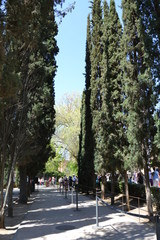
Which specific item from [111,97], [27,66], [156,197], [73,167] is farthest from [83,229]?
[73,167]

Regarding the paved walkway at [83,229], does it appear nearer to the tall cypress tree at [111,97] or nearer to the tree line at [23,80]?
the tree line at [23,80]

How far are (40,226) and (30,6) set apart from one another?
7.12 metres

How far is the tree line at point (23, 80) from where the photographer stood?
6.13 meters

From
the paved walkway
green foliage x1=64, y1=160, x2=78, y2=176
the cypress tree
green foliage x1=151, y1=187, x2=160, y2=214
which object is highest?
the cypress tree

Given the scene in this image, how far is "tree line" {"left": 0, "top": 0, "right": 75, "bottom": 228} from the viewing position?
241 inches

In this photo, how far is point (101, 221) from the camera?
9.90m

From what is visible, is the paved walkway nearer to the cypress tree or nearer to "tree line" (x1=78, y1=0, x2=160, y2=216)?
"tree line" (x1=78, y1=0, x2=160, y2=216)

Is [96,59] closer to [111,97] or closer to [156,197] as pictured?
[111,97]

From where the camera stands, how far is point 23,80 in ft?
34.8

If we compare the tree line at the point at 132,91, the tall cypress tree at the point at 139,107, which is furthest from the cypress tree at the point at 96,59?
the tall cypress tree at the point at 139,107

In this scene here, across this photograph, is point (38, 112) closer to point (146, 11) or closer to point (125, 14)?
point (125, 14)

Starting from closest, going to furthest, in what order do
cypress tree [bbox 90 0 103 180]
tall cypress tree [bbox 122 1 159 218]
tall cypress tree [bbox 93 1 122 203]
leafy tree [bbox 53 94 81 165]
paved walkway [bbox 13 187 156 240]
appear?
paved walkway [bbox 13 187 156 240]
tall cypress tree [bbox 122 1 159 218]
tall cypress tree [bbox 93 1 122 203]
cypress tree [bbox 90 0 103 180]
leafy tree [bbox 53 94 81 165]

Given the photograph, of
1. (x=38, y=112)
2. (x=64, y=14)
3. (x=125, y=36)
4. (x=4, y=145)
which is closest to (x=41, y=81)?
(x=38, y=112)

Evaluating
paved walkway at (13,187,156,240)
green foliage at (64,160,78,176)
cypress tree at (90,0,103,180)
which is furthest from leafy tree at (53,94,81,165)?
paved walkway at (13,187,156,240)
